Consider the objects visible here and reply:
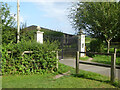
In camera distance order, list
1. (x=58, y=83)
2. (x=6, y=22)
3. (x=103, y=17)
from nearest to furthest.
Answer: (x=58, y=83), (x=6, y=22), (x=103, y=17)

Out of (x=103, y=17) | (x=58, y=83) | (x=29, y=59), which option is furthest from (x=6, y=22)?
(x=103, y=17)

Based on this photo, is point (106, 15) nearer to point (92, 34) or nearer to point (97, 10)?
point (97, 10)

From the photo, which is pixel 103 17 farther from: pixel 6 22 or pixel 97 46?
pixel 6 22

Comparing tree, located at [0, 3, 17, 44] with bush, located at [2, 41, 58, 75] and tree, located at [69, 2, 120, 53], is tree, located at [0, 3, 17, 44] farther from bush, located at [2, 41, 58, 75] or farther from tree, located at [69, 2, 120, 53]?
tree, located at [69, 2, 120, 53]

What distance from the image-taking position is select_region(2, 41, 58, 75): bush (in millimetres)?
5734

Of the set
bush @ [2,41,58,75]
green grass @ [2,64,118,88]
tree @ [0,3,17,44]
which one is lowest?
green grass @ [2,64,118,88]

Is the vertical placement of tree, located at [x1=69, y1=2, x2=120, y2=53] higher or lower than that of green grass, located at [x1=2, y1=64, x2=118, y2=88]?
higher

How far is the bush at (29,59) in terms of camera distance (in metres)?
5.73

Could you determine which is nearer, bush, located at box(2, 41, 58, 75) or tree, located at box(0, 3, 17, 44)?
bush, located at box(2, 41, 58, 75)

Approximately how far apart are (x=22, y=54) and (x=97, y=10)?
9.21m

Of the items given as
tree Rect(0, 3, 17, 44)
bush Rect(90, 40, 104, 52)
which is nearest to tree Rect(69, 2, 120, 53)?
bush Rect(90, 40, 104, 52)

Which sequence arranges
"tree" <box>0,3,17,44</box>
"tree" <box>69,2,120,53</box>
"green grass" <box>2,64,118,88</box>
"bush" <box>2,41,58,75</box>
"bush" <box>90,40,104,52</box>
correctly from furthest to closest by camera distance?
"bush" <box>90,40,104,52</box>
"tree" <box>69,2,120,53</box>
"tree" <box>0,3,17,44</box>
"bush" <box>2,41,58,75</box>
"green grass" <box>2,64,118,88</box>

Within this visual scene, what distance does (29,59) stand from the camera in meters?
5.98

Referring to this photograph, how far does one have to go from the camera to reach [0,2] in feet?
26.5
